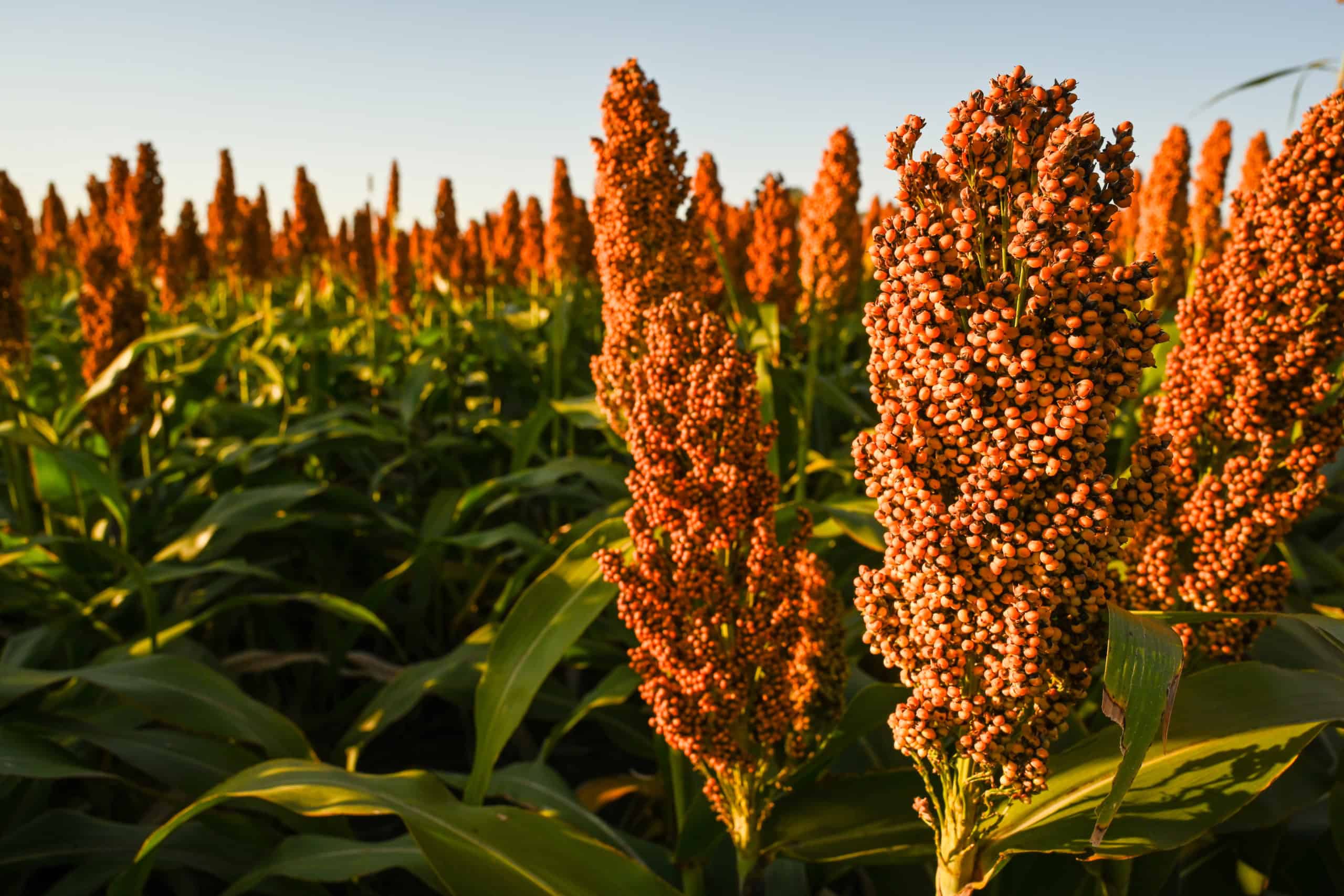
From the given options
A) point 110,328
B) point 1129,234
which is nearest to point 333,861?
point 110,328

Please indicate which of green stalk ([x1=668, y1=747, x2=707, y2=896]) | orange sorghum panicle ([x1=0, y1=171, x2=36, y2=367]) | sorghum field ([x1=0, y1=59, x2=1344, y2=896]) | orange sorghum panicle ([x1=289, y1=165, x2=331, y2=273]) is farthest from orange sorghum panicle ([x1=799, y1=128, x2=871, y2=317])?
orange sorghum panicle ([x1=289, y1=165, x2=331, y2=273])

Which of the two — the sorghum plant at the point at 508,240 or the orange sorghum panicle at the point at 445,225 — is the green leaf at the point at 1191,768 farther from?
the sorghum plant at the point at 508,240

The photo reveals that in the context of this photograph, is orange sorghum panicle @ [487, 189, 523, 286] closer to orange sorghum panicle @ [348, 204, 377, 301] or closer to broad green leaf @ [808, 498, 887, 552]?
orange sorghum panicle @ [348, 204, 377, 301]

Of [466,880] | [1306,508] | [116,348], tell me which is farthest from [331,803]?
[116,348]

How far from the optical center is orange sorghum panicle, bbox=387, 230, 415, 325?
8602mm

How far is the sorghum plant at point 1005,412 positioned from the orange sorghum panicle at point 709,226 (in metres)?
1.71

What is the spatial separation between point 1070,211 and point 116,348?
557 cm

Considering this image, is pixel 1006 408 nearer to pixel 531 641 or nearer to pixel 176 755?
pixel 531 641

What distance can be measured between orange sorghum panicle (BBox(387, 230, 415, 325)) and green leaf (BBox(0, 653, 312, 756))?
6.43 metres

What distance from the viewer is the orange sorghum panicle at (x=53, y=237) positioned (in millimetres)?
15453

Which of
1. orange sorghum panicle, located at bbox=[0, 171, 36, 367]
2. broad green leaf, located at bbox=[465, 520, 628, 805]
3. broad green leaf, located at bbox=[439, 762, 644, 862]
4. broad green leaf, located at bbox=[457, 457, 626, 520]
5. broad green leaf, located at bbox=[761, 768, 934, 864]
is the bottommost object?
broad green leaf, located at bbox=[439, 762, 644, 862]

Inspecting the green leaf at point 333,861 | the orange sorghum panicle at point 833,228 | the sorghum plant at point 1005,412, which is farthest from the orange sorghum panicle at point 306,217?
the sorghum plant at point 1005,412

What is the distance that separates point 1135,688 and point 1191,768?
702mm

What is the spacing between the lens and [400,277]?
8.69m
